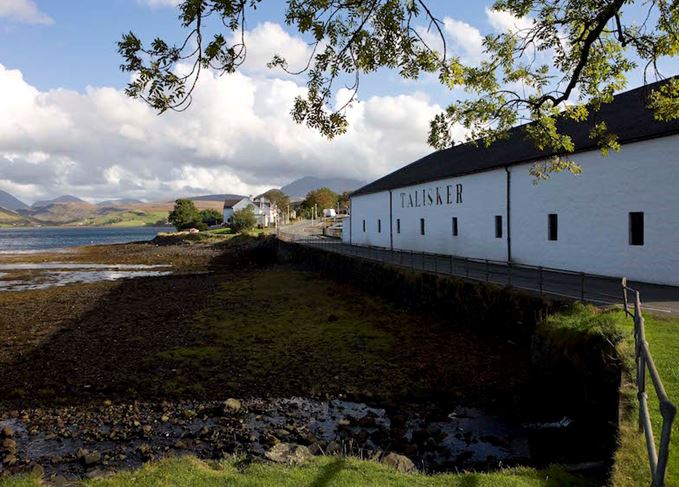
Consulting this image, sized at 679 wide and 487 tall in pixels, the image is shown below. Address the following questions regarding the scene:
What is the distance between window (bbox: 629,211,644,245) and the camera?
641 inches

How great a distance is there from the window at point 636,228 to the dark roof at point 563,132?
2.53 m

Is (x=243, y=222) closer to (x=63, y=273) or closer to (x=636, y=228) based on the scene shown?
(x=63, y=273)

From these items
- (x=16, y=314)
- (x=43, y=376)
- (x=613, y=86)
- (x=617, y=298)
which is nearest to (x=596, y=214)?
(x=617, y=298)

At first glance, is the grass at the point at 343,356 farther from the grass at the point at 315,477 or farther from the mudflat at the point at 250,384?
the grass at the point at 315,477

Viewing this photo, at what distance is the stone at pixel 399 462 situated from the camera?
7.61m

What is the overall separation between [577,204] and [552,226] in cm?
176

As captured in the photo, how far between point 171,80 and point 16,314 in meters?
23.1

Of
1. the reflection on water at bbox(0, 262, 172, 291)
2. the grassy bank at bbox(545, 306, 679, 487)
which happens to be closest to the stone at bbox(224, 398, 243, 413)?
the grassy bank at bbox(545, 306, 679, 487)

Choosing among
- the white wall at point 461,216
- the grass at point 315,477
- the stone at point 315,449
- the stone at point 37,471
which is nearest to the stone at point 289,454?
the stone at point 315,449

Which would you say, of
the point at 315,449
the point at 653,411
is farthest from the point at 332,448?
the point at 653,411

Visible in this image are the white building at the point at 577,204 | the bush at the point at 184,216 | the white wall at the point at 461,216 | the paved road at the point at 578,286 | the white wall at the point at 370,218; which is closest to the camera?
the paved road at the point at 578,286

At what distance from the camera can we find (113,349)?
16.2 m

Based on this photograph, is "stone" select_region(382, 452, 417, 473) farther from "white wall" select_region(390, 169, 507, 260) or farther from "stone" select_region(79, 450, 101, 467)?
"white wall" select_region(390, 169, 507, 260)

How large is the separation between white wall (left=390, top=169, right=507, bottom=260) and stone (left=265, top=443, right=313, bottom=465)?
689 inches
